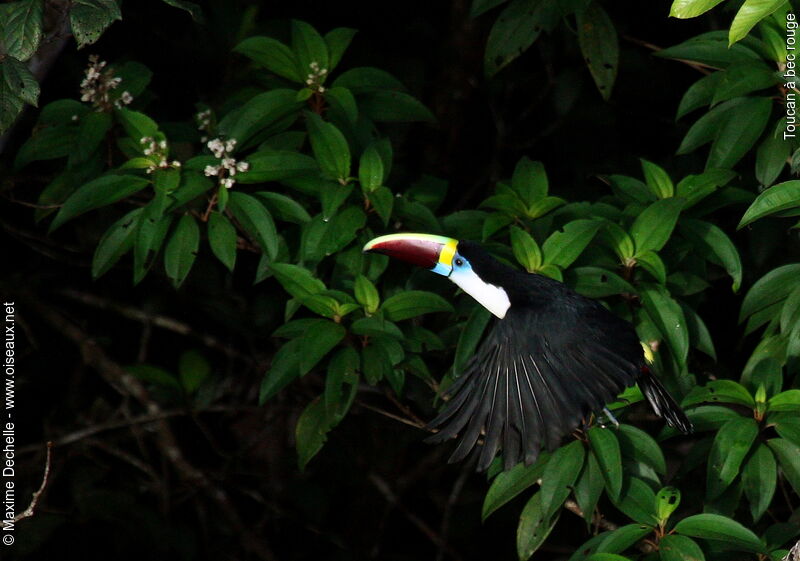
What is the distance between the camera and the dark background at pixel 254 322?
12.5ft

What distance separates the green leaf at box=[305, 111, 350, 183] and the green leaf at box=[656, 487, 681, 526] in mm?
1135

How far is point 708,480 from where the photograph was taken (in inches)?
104

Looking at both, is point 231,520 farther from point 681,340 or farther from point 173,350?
point 681,340

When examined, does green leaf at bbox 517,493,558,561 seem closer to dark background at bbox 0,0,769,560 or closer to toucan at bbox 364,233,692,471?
toucan at bbox 364,233,692,471

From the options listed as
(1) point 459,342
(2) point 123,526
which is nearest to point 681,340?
(1) point 459,342

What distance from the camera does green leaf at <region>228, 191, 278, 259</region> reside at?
2.91 metres

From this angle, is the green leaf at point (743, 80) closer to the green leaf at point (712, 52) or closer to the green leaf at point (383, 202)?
the green leaf at point (712, 52)

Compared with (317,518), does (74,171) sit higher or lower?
higher

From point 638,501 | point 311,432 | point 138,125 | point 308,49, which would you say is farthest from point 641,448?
point 138,125

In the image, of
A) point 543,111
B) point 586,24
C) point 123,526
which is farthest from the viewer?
point 543,111

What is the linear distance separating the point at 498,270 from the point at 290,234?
1.96 feet

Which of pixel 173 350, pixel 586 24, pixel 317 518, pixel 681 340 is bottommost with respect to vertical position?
pixel 317 518

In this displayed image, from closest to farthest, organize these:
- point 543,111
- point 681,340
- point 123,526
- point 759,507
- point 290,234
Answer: point 759,507, point 681,340, point 290,234, point 123,526, point 543,111

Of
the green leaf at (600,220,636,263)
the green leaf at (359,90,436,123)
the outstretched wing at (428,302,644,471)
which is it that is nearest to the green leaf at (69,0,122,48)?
the green leaf at (359,90,436,123)
